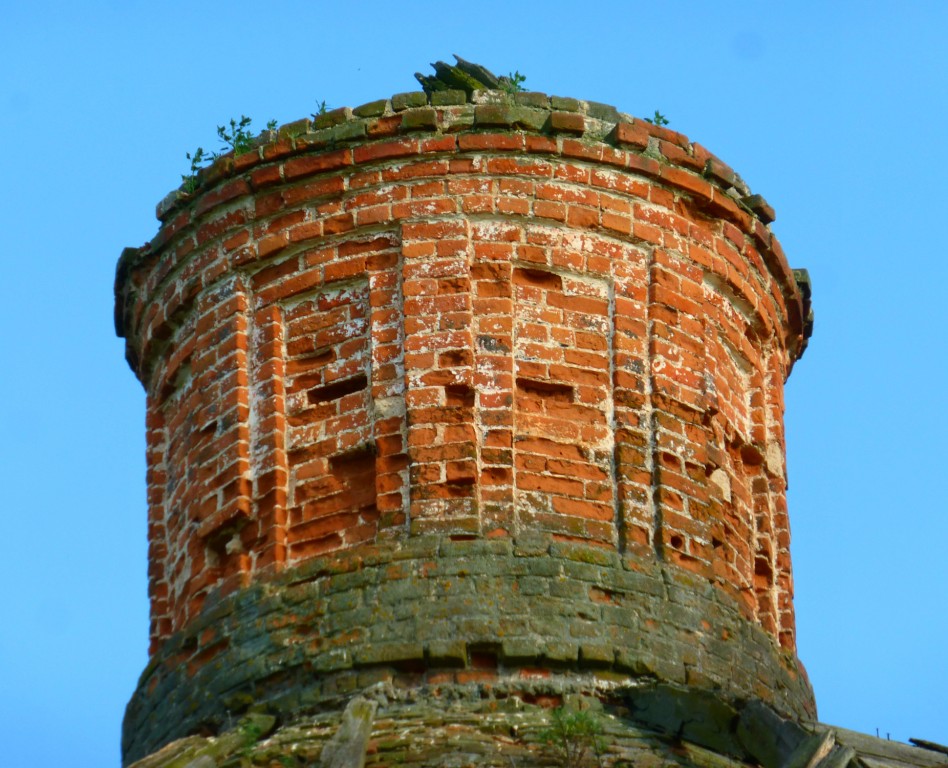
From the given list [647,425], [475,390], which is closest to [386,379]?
[475,390]

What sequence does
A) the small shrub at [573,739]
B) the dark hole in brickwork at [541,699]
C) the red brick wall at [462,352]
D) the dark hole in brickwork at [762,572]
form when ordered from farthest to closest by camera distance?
the dark hole in brickwork at [762,572], the red brick wall at [462,352], the dark hole in brickwork at [541,699], the small shrub at [573,739]

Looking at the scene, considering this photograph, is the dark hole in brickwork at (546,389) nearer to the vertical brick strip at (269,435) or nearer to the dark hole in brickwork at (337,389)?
the dark hole in brickwork at (337,389)

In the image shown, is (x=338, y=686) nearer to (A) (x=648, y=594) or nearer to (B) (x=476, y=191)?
(A) (x=648, y=594)

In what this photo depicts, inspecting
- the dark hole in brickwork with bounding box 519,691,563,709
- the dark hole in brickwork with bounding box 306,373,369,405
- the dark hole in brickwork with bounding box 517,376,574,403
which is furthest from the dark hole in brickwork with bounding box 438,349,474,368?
the dark hole in brickwork with bounding box 519,691,563,709

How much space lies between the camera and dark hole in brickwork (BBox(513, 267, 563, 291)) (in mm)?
12625

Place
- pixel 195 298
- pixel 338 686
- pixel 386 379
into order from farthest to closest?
1. pixel 195 298
2. pixel 386 379
3. pixel 338 686

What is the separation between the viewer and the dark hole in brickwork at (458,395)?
1225 cm

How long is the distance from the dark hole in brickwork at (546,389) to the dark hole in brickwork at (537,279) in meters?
0.50

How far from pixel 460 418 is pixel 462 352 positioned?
0.32 m

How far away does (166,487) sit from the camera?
13.2m

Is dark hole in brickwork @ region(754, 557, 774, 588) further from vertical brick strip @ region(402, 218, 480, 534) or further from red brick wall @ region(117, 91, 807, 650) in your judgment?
vertical brick strip @ region(402, 218, 480, 534)

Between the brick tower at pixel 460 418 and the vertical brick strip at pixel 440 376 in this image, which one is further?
the vertical brick strip at pixel 440 376

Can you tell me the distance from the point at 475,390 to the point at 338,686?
1.50 meters

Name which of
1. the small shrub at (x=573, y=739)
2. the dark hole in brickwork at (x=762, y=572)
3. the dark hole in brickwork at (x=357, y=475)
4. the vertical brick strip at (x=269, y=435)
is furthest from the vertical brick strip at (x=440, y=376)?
the dark hole in brickwork at (x=762, y=572)
